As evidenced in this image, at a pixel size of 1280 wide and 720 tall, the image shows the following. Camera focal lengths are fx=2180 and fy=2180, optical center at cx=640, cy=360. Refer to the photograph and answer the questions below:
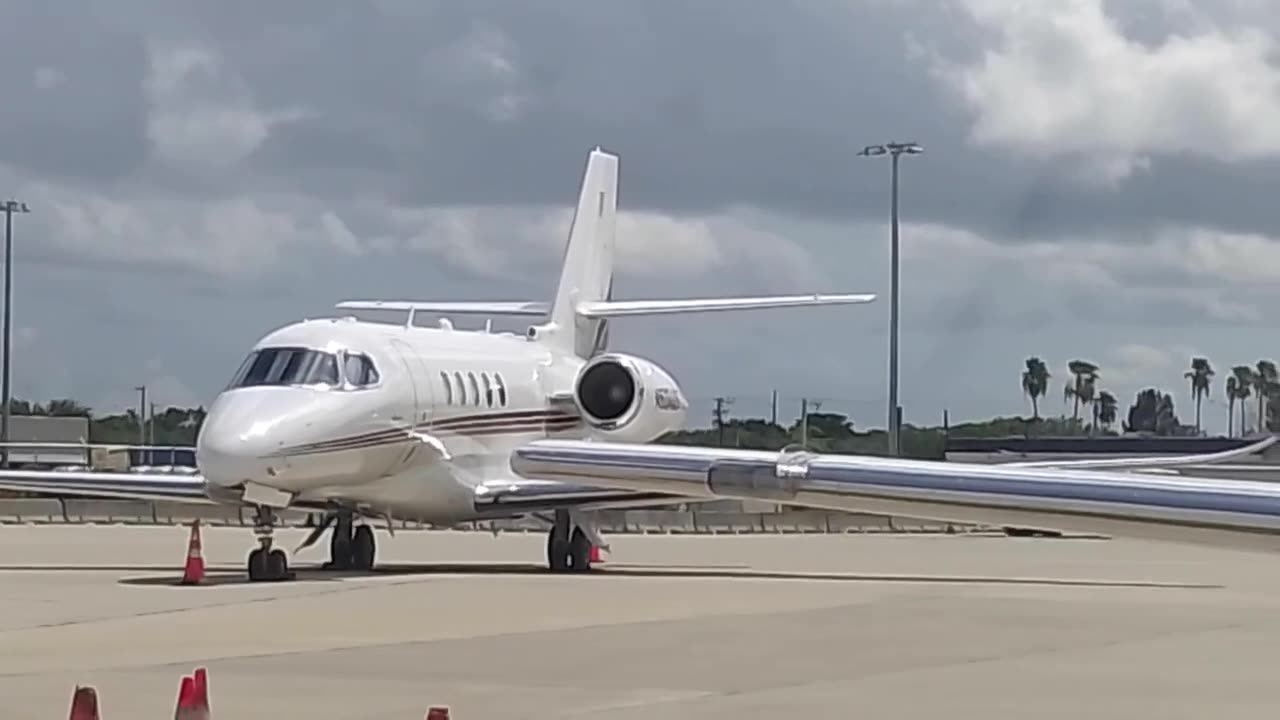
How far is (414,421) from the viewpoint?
25672 mm

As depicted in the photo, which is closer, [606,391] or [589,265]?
[606,391]

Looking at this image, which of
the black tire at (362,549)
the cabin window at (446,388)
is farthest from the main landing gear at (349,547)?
the cabin window at (446,388)

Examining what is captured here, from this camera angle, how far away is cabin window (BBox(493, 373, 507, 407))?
93.1 feet

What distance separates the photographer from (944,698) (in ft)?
41.5

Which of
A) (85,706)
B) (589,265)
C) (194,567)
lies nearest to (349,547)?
(194,567)

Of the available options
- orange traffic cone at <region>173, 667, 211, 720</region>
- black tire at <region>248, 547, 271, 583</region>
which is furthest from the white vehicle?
orange traffic cone at <region>173, 667, 211, 720</region>

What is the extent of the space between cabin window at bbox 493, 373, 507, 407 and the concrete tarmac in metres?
2.20

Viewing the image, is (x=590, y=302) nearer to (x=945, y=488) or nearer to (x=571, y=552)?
(x=571, y=552)

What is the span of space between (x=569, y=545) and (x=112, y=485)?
5.59m

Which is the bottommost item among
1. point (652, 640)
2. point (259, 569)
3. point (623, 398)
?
point (652, 640)

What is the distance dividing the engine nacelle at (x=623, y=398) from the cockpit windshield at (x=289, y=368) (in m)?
5.09

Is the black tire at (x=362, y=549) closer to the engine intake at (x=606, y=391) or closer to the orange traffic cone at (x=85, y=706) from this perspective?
the engine intake at (x=606, y=391)

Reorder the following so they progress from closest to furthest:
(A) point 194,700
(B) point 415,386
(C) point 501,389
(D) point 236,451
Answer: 1. (A) point 194,700
2. (D) point 236,451
3. (B) point 415,386
4. (C) point 501,389

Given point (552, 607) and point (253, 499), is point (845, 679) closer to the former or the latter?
point (552, 607)
